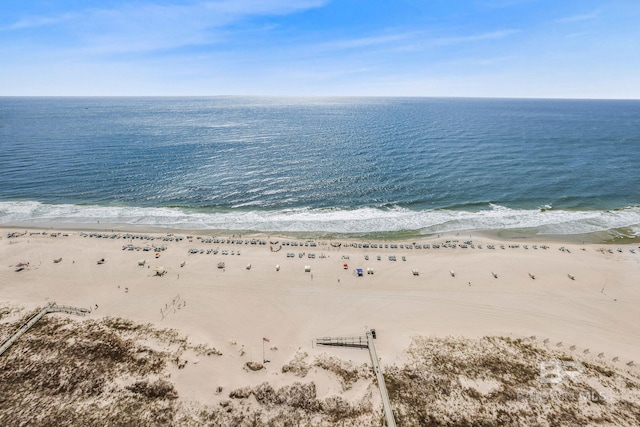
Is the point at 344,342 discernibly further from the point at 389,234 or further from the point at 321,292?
the point at 389,234

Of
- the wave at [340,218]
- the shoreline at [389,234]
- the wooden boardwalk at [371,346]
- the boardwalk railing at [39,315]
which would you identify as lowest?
the wooden boardwalk at [371,346]

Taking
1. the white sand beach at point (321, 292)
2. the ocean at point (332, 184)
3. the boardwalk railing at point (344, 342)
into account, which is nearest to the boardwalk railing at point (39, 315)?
the white sand beach at point (321, 292)

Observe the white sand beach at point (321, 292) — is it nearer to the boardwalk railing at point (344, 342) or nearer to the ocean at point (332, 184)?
the boardwalk railing at point (344, 342)

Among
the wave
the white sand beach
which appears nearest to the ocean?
the wave

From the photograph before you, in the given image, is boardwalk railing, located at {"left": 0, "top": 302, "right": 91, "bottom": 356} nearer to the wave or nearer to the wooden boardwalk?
the wave

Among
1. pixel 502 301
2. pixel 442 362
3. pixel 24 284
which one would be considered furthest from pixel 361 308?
pixel 24 284

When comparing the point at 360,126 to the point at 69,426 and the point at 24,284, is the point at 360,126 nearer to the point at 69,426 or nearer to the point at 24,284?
the point at 24,284
